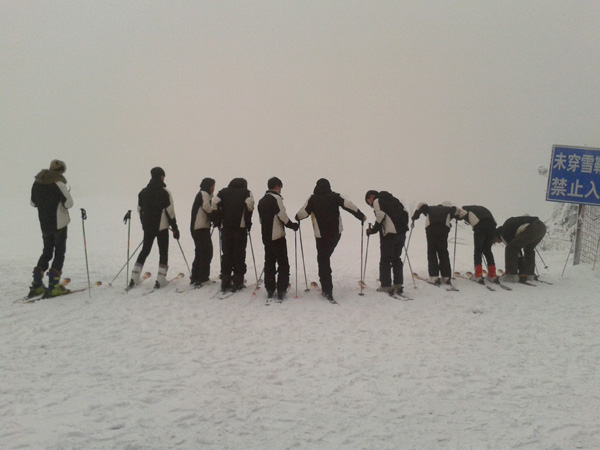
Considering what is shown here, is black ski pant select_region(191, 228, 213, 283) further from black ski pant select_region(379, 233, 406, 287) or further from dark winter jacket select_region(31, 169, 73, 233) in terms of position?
black ski pant select_region(379, 233, 406, 287)

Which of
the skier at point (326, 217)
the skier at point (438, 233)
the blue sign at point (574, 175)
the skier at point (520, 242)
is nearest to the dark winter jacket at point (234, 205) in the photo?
the skier at point (326, 217)

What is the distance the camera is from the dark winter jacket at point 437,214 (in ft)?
31.9

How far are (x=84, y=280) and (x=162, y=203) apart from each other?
2.88 metres

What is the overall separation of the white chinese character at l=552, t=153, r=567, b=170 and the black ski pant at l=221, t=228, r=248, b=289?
9.64 meters

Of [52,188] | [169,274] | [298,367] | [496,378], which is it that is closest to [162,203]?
[52,188]

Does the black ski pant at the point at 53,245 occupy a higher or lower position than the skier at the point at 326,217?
lower

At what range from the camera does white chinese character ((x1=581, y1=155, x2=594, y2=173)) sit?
11.8 m

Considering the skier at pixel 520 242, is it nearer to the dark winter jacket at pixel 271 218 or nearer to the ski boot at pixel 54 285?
the dark winter jacket at pixel 271 218

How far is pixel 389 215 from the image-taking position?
8898 millimetres

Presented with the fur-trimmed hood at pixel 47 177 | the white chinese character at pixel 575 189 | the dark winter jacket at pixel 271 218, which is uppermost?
the white chinese character at pixel 575 189

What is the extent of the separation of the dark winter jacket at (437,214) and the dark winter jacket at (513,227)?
1.67 meters

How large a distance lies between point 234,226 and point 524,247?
741 cm

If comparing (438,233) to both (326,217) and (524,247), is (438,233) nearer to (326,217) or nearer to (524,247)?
(524,247)

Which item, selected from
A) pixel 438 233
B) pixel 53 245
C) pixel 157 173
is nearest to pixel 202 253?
pixel 157 173
